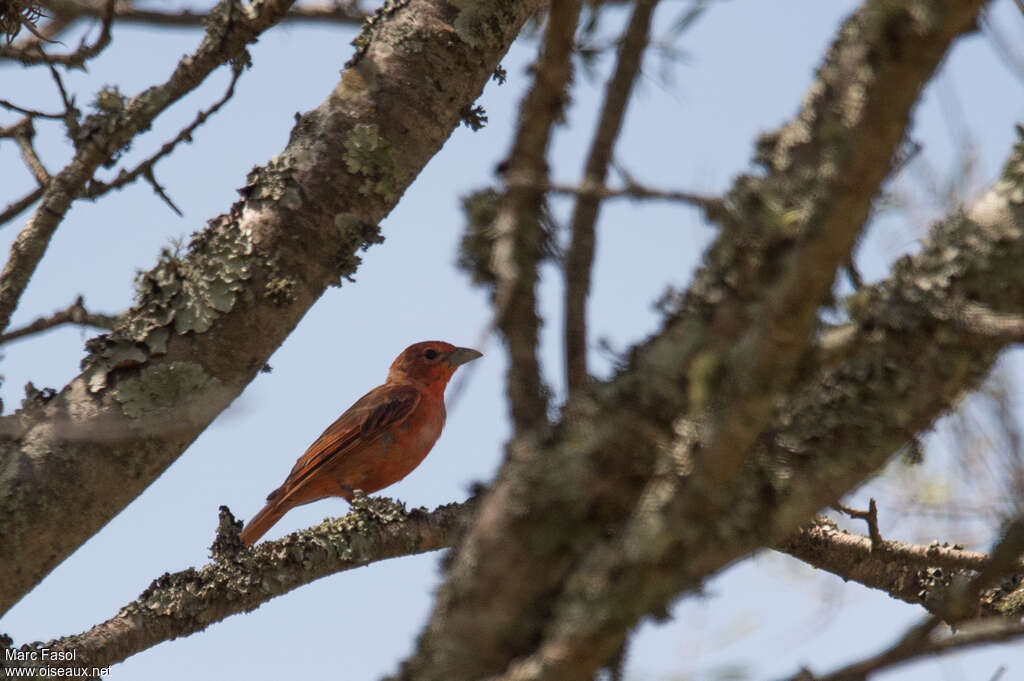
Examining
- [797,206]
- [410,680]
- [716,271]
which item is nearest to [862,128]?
[797,206]

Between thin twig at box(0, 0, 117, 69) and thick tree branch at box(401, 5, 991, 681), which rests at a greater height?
thin twig at box(0, 0, 117, 69)

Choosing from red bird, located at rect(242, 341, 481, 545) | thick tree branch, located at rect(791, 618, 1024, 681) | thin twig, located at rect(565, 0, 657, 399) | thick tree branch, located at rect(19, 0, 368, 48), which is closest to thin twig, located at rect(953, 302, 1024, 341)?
thick tree branch, located at rect(791, 618, 1024, 681)

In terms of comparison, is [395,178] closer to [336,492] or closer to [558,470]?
[558,470]

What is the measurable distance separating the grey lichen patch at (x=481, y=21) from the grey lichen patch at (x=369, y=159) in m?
0.44

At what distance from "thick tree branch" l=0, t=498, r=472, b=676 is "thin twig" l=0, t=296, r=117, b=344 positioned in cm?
88

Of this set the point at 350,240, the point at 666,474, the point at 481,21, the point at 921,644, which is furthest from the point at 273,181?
the point at 921,644

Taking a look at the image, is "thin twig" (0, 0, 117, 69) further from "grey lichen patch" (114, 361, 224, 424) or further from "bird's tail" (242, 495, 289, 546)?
"bird's tail" (242, 495, 289, 546)

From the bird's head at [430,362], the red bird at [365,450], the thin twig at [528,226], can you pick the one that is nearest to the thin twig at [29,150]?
the thin twig at [528,226]

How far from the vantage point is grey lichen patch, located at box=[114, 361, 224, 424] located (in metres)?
2.89

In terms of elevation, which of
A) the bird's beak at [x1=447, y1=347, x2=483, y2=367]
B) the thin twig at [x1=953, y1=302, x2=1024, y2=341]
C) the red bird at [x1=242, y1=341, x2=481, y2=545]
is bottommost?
the thin twig at [x1=953, y1=302, x2=1024, y2=341]

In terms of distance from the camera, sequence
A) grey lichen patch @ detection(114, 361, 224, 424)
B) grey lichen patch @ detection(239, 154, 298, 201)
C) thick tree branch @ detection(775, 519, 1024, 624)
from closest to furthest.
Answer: grey lichen patch @ detection(114, 361, 224, 424) < grey lichen patch @ detection(239, 154, 298, 201) < thick tree branch @ detection(775, 519, 1024, 624)

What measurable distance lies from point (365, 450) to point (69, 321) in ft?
12.4

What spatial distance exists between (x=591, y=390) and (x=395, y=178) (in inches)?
66.3

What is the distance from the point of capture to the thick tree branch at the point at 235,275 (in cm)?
277
